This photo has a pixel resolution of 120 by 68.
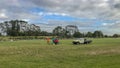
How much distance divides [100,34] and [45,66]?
173484 millimetres

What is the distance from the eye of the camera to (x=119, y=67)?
15.2 meters

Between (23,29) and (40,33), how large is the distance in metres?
13.2

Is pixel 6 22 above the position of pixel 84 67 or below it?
above

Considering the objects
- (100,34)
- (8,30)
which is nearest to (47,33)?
(8,30)

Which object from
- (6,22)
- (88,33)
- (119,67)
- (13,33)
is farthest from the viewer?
(88,33)

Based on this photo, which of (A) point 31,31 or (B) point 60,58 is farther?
(A) point 31,31

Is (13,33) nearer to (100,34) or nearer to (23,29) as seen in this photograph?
(23,29)

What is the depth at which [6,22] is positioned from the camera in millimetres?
170750

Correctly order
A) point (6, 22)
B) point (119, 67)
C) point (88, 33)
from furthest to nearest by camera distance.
Answer: point (88, 33) < point (6, 22) < point (119, 67)

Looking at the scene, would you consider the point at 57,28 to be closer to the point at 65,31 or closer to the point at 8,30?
the point at 65,31

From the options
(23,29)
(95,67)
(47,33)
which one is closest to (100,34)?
(47,33)

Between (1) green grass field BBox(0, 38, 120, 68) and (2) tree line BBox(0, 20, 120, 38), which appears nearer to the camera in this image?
(1) green grass field BBox(0, 38, 120, 68)

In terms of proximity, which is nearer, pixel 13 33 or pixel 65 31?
pixel 13 33

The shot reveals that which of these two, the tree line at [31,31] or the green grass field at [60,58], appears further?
the tree line at [31,31]
